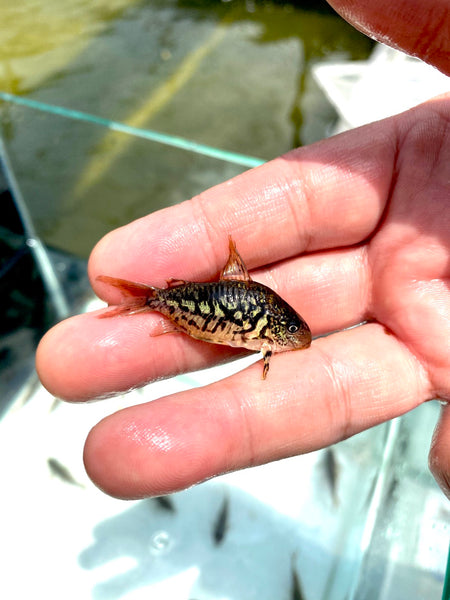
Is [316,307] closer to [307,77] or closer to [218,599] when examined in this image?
[218,599]

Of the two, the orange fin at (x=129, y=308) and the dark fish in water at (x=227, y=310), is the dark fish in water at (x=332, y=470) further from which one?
the orange fin at (x=129, y=308)

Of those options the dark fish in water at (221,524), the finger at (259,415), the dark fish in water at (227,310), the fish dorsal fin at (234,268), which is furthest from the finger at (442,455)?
the dark fish in water at (221,524)

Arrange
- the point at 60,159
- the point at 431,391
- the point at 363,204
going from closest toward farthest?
the point at 431,391
the point at 363,204
the point at 60,159

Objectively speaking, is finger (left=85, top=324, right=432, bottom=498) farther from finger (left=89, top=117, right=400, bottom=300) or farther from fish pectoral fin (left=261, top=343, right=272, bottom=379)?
finger (left=89, top=117, right=400, bottom=300)

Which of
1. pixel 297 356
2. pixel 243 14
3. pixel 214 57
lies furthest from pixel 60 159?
pixel 243 14

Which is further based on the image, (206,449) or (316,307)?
(316,307)

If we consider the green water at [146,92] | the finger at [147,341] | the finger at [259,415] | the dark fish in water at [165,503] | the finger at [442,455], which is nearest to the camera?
the finger at [442,455]

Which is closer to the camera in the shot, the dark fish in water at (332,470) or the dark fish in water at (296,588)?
the dark fish in water at (296,588)

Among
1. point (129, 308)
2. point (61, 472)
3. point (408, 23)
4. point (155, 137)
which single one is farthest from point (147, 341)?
point (155, 137)
